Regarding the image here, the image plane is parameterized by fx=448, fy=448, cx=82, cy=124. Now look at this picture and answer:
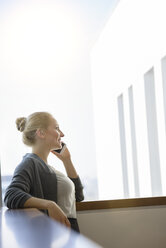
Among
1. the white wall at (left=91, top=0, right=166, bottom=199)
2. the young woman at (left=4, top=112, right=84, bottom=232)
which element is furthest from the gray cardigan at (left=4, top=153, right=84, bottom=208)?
the white wall at (left=91, top=0, right=166, bottom=199)

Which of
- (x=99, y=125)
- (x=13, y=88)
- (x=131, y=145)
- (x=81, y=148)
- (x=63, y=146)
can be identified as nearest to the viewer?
(x=63, y=146)

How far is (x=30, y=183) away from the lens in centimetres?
215

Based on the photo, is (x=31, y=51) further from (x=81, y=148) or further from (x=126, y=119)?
(x=126, y=119)

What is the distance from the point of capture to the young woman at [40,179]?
200cm

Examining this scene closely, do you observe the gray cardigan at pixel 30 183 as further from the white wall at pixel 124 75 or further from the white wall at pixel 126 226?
the white wall at pixel 124 75

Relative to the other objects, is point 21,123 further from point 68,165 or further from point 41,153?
point 68,165

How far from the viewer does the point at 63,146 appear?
268 centimetres

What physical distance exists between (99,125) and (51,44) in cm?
266

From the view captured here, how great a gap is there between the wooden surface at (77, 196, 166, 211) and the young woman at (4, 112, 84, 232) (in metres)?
0.31

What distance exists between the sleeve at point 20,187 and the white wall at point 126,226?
620 mm

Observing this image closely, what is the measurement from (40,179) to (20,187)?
0.54 ft

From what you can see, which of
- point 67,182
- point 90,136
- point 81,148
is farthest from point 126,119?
point 67,182

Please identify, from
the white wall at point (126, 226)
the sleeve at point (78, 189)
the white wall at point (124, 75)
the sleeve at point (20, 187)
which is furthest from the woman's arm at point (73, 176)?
the white wall at point (124, 75)

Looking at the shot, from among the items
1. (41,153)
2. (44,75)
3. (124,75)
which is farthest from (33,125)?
(124,75)
